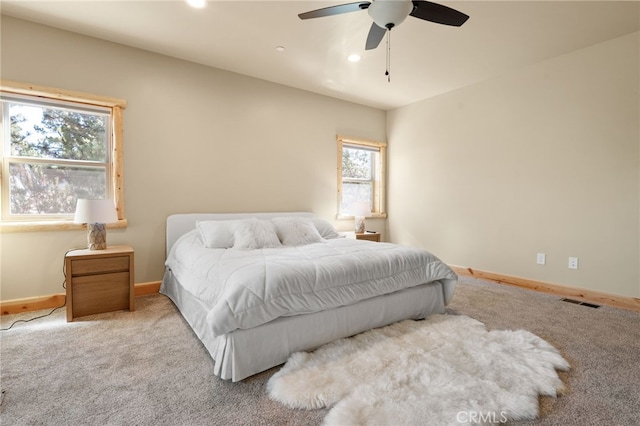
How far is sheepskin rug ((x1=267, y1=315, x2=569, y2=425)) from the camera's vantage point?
1.44 meters

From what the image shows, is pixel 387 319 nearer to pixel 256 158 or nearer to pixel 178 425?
pixel 178 425

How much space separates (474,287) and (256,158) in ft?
10.4

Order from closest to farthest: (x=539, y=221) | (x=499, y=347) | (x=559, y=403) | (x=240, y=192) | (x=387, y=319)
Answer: (x=559, y=403) < (x=499, y=347) < (x=387, y=319) < (x=539, y=221) < (x=240, y=192)

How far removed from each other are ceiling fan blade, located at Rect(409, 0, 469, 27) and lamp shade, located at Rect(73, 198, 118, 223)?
9.60ft

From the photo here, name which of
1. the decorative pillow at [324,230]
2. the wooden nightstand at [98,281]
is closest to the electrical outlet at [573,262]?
the decorative pillow at [324,230]

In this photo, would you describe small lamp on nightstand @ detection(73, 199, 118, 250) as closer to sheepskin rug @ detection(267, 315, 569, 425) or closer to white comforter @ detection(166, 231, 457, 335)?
white comforter @ detection(166, 231, 457, 335)

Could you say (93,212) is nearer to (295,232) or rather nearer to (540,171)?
(295,232)

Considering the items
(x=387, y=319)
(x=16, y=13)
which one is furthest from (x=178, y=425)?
(x=16, y=13)

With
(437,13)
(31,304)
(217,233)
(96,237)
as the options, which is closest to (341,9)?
(437,13)

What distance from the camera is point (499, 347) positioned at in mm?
2072

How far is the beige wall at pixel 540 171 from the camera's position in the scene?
309cm

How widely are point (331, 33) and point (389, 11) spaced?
3.66 ft

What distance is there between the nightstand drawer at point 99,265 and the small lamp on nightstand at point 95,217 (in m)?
0.20
